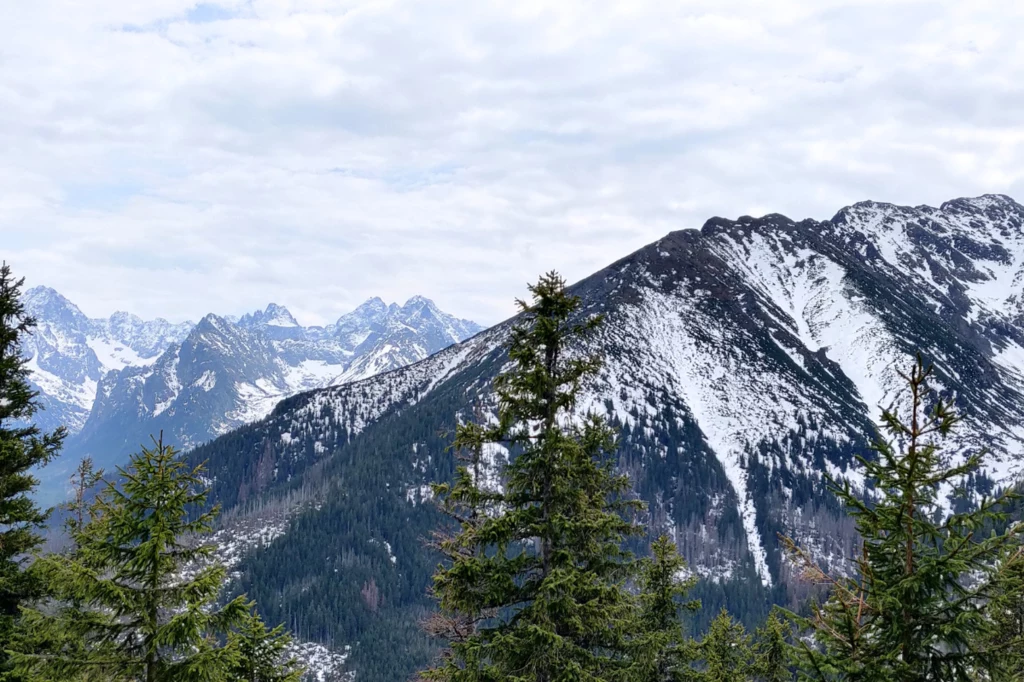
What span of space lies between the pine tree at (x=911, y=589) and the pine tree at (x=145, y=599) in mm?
12454

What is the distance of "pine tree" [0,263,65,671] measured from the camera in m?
22.4

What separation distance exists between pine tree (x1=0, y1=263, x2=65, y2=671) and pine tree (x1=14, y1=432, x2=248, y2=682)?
714cm

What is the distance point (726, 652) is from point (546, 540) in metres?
17.9

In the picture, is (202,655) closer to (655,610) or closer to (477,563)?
(477,563)

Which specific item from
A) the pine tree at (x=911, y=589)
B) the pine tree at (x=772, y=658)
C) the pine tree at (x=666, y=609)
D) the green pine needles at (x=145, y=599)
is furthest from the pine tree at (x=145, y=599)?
the pine tree at (x=772, y=658)

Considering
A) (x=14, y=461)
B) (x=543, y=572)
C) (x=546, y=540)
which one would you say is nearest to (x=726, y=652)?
(x=543, y=572)

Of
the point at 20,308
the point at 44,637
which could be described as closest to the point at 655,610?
the point at 44,637

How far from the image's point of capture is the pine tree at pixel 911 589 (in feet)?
43.4

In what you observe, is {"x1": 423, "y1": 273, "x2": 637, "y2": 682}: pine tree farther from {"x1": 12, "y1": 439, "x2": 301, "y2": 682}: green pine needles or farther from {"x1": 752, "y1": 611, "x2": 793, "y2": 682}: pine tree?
{"x1": 752, "y1": 611, "x2": 793, "y2": 682}: pine tree

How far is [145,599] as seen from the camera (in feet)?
52.0

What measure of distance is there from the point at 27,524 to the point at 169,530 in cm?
1219

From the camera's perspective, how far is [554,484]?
61.7ft

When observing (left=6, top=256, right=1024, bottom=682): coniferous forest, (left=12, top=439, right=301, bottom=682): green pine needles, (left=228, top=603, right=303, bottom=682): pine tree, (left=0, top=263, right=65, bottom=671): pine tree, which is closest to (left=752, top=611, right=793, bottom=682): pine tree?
(left=6, top=256, right=1024, bottom=682): coniferous forest

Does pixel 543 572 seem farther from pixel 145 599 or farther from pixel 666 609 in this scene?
pixel 666 609
